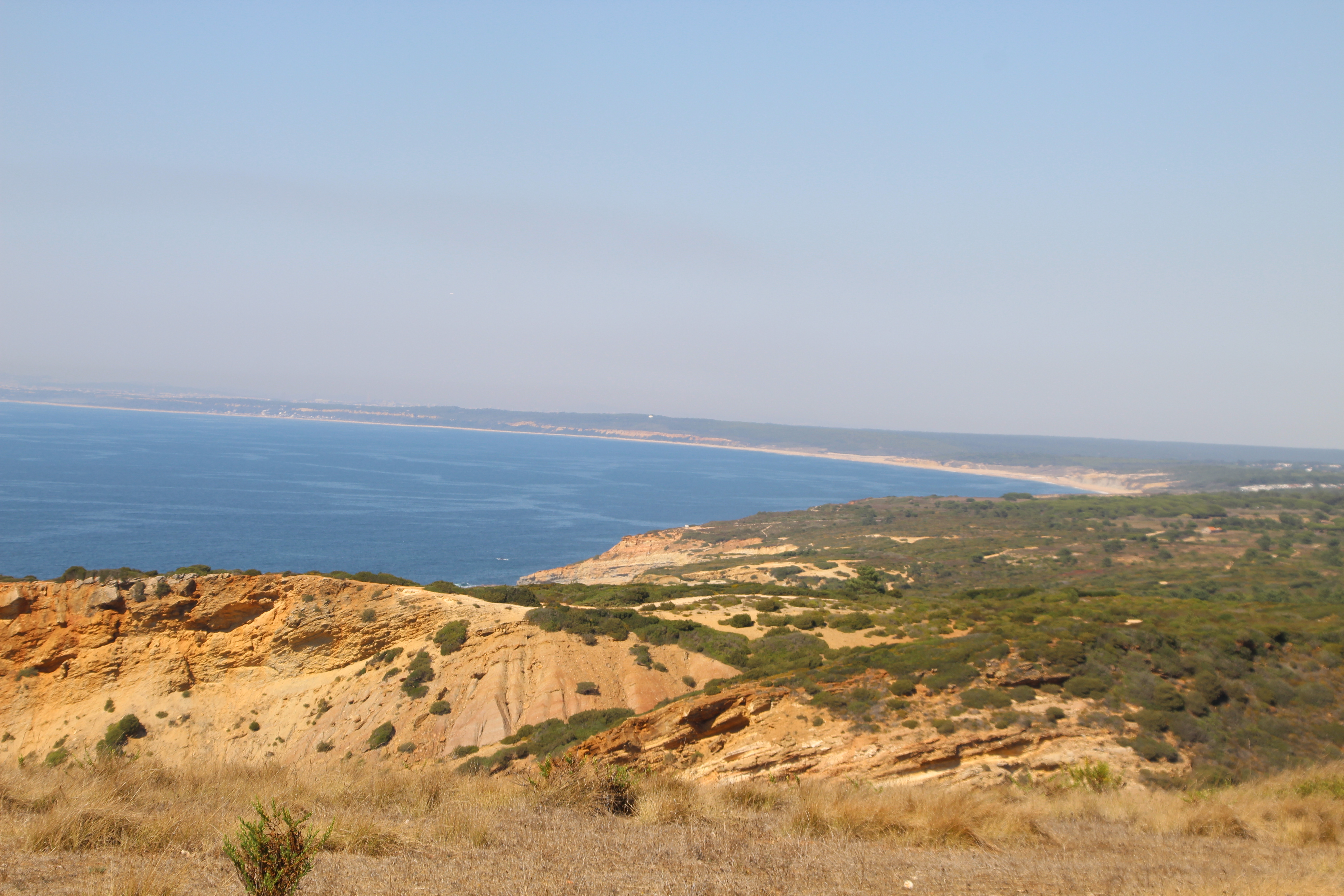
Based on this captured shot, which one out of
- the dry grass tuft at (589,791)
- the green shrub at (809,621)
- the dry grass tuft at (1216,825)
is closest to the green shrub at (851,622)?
the green shrub at (809,621)

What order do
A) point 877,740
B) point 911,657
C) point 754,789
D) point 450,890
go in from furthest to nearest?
point 911,657 < point 877,740 < point 754,789 < point 450,890

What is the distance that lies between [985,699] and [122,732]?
82.9ft

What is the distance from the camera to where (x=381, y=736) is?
2192 centimetres

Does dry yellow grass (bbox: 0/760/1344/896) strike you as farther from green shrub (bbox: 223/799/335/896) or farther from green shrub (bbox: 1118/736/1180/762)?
green shrub (bbox: 1118/736/1180/762)

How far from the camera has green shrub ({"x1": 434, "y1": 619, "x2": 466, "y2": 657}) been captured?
2473cm

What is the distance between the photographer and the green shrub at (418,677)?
23.4m

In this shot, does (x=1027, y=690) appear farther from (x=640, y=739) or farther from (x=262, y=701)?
(x=262, y=701)

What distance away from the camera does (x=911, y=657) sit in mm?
18281

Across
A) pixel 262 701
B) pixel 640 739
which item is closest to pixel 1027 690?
pixel 640 739

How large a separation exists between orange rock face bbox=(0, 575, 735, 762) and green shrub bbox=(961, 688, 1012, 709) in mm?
9607

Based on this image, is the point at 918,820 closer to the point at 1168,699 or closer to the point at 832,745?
the point at 832,745

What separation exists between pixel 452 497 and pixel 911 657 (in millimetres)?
136499

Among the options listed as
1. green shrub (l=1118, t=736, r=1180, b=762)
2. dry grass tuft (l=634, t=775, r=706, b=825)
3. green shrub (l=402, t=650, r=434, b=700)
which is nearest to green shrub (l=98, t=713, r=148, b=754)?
green shrub (l=402, t=650, r=434, b=700)

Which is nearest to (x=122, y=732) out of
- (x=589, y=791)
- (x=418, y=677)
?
(x=418, y=677)
